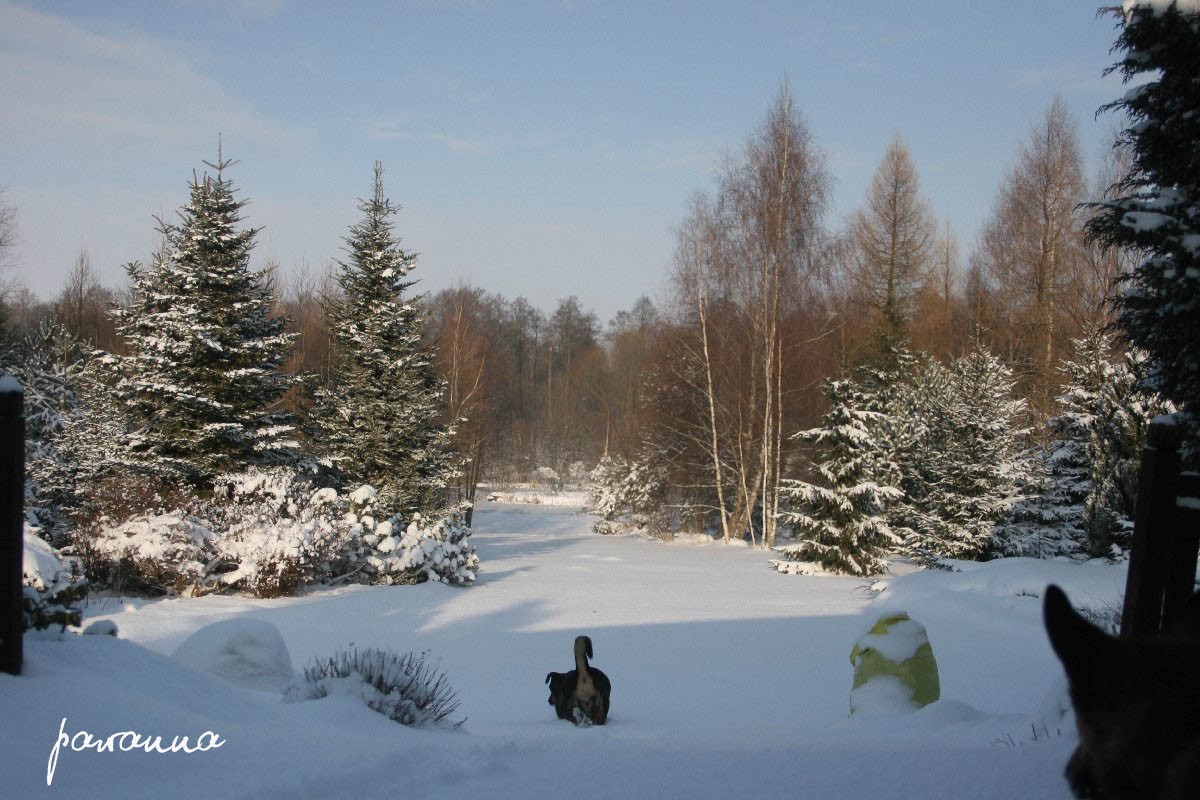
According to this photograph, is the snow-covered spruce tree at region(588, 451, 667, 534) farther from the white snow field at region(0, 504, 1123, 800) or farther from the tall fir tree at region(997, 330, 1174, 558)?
the tall fir tree at region(997, 330, 1174, 558)

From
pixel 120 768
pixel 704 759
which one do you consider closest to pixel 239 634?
pixel 120 768

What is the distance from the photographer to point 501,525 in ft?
112

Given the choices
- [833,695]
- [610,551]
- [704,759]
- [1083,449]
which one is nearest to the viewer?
[704,759]

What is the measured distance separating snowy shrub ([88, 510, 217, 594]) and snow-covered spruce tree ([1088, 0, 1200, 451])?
12746mm

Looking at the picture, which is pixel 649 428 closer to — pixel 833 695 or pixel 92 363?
pixel 92 363

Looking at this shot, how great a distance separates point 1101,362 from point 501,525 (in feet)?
78.2

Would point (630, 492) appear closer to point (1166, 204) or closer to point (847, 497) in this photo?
point (847, 497)

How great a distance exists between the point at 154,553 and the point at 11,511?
10101 millimetres

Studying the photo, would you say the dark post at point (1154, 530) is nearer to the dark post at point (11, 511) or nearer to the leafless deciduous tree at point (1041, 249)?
the dark post at point (11, 511)

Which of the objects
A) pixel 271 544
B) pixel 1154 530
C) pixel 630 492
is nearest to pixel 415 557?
pixel 271 544

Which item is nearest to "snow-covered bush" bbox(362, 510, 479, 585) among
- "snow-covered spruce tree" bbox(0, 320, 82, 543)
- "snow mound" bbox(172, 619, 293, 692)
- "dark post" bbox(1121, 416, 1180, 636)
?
"snow-covered spruce tree" bbox(0, 320, 82, 543)

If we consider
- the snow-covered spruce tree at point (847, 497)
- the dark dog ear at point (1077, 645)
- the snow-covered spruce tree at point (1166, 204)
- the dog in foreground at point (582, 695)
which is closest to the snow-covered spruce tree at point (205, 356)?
the dog in foreground at point (582, 695)

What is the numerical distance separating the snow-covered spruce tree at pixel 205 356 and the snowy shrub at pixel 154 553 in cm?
204

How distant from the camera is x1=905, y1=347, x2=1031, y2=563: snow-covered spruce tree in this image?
17781mm
